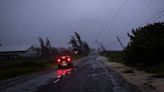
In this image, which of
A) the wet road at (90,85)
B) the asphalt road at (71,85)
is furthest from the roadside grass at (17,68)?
the wet road at (90,85)

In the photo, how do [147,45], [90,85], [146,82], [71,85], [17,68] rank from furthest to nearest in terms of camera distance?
[17,68]
[147,45]
[146,82]
[71,85]
[90,85]

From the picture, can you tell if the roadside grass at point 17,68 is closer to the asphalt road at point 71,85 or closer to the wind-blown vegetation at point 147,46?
the asphalt road at point 71,85

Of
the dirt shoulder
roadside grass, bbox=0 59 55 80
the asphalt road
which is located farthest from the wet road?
roadside grass, bbox=0 59 55 80

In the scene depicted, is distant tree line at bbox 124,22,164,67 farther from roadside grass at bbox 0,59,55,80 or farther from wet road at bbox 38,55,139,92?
roadside grass at bbox 0,59,55,80

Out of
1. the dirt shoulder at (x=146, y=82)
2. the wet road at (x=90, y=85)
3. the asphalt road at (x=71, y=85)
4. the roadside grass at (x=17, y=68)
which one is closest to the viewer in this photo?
the wet road at (x=90, y=85)

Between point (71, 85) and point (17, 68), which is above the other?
point (17, 68)

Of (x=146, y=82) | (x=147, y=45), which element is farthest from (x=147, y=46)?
(x=146, y=82)

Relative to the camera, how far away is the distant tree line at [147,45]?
3881 centimetres

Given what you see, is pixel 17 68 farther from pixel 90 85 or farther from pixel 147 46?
pixel 90 85

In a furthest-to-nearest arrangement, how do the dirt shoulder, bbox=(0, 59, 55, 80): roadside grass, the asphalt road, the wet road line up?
bbox=(0, 59, 55, 80): roadside grass → the asphalt road → the dirt shoulder → the wet road

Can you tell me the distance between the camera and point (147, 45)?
3928 cm

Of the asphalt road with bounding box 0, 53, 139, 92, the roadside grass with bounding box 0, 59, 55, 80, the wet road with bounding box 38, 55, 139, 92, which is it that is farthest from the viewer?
the roadside grass with bounding box 0, 59, 55, 80

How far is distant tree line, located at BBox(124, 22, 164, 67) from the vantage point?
127 feet

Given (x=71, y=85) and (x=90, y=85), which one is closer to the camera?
(x=90, y=85)
